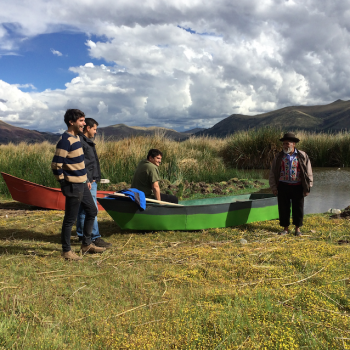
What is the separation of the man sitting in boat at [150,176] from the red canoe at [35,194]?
7.37 feet

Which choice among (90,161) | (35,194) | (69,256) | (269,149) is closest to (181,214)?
(90,161)

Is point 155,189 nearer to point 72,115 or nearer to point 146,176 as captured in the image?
point 146,176

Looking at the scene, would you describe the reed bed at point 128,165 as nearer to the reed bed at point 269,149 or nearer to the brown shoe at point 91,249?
the reed bed at point 269,149

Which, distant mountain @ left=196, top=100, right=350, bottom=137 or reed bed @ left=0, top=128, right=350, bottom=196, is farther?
distant mountain @ left=196, top=100, right=350, bottom=137

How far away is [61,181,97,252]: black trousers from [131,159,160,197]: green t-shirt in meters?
1.60

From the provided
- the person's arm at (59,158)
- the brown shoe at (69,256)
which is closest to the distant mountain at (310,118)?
the brown shoe at (69,256)

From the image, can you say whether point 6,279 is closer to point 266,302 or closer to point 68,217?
point 68,217

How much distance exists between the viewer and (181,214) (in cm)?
633

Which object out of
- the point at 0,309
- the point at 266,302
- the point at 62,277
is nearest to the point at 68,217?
the point at 62,277

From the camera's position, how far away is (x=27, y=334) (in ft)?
8.98

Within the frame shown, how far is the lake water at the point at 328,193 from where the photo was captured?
945 centimetres

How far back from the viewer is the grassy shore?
8.89 ft

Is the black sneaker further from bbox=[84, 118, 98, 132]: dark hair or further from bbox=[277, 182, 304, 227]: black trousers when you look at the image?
bbox=[277, 182, 304, 227]: black trousers

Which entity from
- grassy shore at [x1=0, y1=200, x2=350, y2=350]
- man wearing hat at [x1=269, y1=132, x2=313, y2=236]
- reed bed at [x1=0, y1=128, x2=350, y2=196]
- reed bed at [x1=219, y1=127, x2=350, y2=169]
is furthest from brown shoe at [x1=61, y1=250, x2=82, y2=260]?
reed bed at [x1=219, y1=127, x2=350, y2=169]
